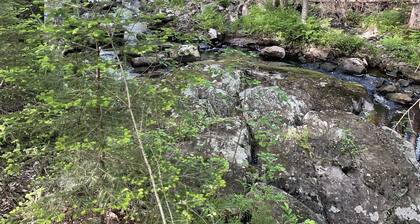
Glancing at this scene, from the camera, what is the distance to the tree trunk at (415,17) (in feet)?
44.8

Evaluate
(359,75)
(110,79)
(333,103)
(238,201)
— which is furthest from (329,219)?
(359,75)

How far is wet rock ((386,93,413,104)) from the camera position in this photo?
32.6ft

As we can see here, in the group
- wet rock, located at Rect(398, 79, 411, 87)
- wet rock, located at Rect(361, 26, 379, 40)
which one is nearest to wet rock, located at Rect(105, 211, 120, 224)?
wet rock, located at Rect(398, 79, 411, 87)

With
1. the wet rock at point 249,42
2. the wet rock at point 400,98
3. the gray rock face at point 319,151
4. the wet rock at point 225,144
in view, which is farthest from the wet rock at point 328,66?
the wet rock at point 225,144

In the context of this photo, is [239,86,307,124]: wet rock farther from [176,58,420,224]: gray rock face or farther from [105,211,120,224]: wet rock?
[105,211,120,224]: wet rock

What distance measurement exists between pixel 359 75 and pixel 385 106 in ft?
6.63

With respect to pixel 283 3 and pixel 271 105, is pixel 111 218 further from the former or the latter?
pixel 283 3

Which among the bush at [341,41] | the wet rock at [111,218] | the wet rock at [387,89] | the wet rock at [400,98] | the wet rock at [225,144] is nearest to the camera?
the wet rock at [111,218]

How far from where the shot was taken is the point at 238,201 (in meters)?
3.77

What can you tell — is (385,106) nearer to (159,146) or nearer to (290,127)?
(290,127)

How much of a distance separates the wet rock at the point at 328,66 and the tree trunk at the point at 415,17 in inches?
167

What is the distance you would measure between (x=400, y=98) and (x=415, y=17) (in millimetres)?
5512

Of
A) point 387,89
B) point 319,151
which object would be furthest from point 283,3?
point 319,151

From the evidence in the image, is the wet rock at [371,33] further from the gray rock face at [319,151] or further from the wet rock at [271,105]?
the wet rock at [271,105]
